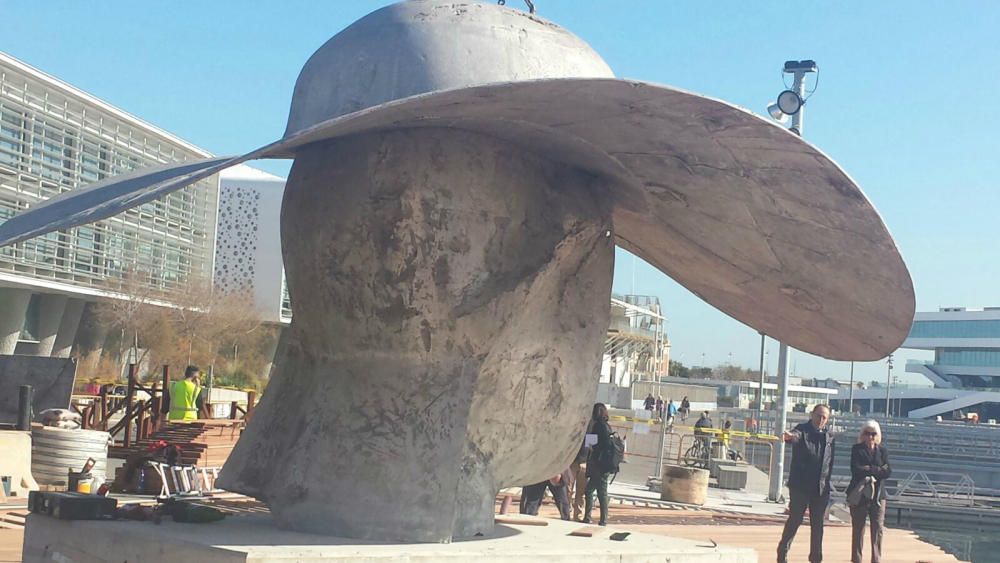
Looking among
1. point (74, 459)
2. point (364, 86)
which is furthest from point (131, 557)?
point (74, 459)

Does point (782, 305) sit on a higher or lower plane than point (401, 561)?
higher

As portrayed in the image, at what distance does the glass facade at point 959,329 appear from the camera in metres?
112

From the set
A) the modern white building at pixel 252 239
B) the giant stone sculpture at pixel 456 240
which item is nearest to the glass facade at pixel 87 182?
the modern white building at pixel 252 239

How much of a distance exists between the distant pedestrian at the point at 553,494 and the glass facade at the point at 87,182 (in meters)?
32.0

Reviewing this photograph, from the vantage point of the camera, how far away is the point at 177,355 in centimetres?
5088

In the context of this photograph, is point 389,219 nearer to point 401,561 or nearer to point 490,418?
point 490,418

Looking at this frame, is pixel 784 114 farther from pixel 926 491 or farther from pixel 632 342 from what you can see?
pixel 632 342

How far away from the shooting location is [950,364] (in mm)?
115000

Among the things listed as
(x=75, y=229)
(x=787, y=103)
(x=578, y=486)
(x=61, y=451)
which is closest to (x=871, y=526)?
(x=578, y=486)

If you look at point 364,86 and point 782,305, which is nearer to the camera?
point 364,86

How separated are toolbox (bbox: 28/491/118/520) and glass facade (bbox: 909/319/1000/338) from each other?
112469 mm

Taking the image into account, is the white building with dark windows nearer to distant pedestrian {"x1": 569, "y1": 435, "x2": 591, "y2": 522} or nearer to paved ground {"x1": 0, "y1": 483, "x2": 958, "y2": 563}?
paved ground {"x1": 0, "y1": 483, "x2": 958, "y2": 563}

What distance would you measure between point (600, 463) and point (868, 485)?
2.88 metres

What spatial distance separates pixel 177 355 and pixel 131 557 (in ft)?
152
